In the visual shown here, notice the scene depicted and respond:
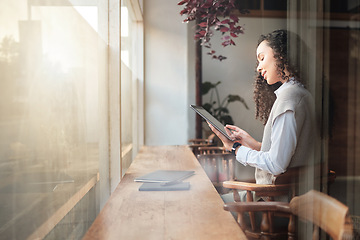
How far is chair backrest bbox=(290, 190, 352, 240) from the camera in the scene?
68 centimetres

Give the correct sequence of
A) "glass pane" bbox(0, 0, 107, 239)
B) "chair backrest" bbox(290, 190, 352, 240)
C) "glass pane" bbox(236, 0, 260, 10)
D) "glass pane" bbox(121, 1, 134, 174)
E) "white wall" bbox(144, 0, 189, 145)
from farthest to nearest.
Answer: "white wall" bbox(144, 0, 189, 145) < "glass pane" bbox(121, 1, 134, 174) < "glass pane" bbox(236, 0, 260, 10) < "chair backrest" bbox(290, 190, 352, 240) < "glass pane" bbox(0, 0, 107, 239)

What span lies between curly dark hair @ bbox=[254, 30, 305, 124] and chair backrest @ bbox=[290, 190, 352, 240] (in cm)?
49

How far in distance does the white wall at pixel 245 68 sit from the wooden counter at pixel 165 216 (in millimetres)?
437

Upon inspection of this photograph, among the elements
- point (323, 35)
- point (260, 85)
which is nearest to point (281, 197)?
point (260, 85)

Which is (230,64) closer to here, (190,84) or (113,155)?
(113,155)

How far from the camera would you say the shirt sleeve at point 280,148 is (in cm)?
121

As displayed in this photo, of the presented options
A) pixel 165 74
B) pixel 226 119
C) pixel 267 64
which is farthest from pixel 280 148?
pixel 165 74

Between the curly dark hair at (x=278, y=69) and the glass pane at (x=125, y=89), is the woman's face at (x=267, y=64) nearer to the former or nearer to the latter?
the curly dark hair at (x=278, y=69)

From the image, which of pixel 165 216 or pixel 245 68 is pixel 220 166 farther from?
pixel 165 216

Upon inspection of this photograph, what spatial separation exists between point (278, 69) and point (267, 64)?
3.6 inches

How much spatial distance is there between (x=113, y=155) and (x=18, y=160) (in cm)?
100

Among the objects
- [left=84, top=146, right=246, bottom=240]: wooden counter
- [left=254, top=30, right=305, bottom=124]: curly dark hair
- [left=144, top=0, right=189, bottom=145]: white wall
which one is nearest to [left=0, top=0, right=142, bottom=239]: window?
[left=84, top=146, right=246, bottom=240]: wooden counter

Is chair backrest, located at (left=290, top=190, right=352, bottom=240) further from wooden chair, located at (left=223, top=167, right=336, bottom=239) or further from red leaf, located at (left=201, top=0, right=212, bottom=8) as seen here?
red leaf, located at (left=201, top=0, right=212, bottom=8)

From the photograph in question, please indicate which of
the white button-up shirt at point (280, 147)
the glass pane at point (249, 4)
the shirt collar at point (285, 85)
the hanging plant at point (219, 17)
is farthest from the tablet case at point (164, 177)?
the glass pane at point (249, 4)
